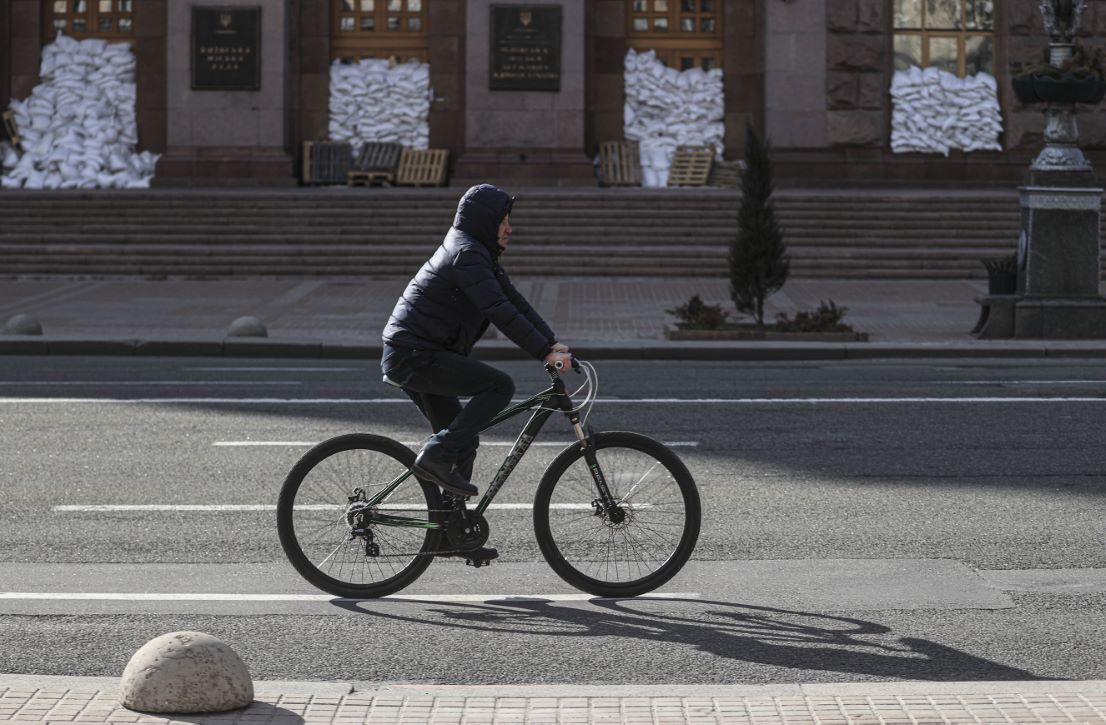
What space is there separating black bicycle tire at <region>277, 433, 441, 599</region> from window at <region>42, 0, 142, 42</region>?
3091cm

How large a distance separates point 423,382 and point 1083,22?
30146mm

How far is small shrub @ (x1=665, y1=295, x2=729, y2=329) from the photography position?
65.3ft

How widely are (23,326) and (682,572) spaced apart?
13377 millimetres

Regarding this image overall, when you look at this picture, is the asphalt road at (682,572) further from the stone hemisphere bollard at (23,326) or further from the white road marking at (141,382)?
the stone hemisphere bollard at (23,326)

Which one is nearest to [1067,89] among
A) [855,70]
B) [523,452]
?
[523,452]

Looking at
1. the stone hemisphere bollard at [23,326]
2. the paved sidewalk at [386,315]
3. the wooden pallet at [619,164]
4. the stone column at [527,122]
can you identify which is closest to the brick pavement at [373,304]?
the paved sidewalk at [386,315]

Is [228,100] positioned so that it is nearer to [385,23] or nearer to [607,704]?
[385,23]

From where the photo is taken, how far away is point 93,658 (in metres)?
6.43

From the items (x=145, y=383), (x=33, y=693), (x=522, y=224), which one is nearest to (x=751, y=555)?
(x=33, y=693)

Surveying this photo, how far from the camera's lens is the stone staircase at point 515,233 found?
2759 centimetres

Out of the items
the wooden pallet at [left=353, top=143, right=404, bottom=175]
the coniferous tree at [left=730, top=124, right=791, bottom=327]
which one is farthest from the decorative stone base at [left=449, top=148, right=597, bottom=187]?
the coniferous tree at [left=730, top=124, right=791, bottom=327]

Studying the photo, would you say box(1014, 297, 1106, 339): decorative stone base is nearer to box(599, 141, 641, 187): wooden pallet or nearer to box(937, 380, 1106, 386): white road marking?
box(937, 380, 1106, 386): white road marking

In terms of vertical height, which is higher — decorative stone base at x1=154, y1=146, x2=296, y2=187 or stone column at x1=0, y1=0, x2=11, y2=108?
stone column at x1=0, y1=0, x2=11, y2=108

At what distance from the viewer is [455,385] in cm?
738
